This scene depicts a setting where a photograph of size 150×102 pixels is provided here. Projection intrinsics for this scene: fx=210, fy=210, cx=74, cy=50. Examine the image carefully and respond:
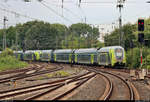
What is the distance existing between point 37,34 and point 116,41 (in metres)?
32.3

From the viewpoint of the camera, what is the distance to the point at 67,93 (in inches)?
468

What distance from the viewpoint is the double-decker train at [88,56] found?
94.1 ft

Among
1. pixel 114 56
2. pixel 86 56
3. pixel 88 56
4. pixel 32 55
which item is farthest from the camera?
pixel 32 55

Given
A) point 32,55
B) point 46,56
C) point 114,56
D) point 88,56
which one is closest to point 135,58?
point 114,56

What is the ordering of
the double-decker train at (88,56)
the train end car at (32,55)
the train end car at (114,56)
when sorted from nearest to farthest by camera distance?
1. the train end car at (114,56)
2. the double-decker train at (88,56)
3. the train end car at (32,55)

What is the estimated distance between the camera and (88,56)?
35.9m

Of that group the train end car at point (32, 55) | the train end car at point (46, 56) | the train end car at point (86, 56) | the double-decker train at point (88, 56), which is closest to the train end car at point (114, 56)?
the double-decker train at point (88, 56)

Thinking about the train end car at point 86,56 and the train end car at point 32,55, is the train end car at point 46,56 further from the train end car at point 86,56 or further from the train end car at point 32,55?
the train end car at point 86,56

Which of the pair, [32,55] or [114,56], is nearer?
[114,56]

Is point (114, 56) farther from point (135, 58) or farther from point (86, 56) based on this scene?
point (86, 56)

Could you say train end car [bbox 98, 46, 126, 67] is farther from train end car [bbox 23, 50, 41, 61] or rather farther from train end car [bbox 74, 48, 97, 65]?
train end car [bbox 23, 50, 41, 61]

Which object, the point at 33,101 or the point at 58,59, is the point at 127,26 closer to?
the point at 58,59

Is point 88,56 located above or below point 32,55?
above

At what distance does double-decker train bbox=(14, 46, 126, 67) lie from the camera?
28.7 metres
